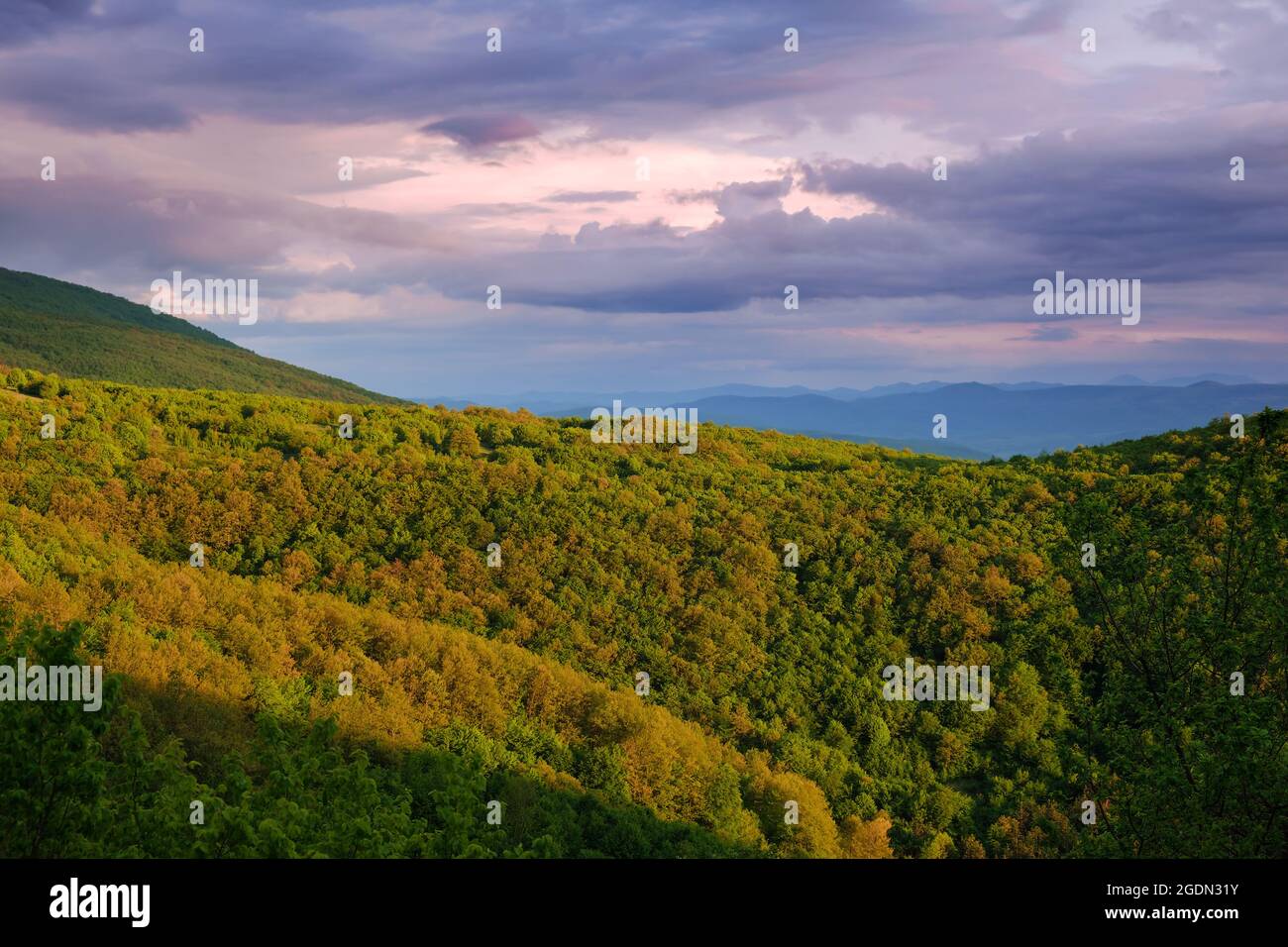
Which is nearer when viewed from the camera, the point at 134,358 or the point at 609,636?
the point at 609,636

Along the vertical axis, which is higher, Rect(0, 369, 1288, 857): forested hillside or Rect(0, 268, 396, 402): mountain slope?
Rect(0, 268, 396, 402): mountain slope

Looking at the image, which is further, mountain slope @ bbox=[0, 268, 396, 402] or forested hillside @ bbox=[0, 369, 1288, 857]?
mountain slope @ bbox=[0, 268, 396, 402]

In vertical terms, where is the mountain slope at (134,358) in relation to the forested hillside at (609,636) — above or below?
above

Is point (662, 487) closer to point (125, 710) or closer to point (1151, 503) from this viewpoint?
point (1151, 503)

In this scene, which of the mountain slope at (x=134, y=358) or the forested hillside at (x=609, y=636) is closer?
the forested hillside at (x=609, y=636)
